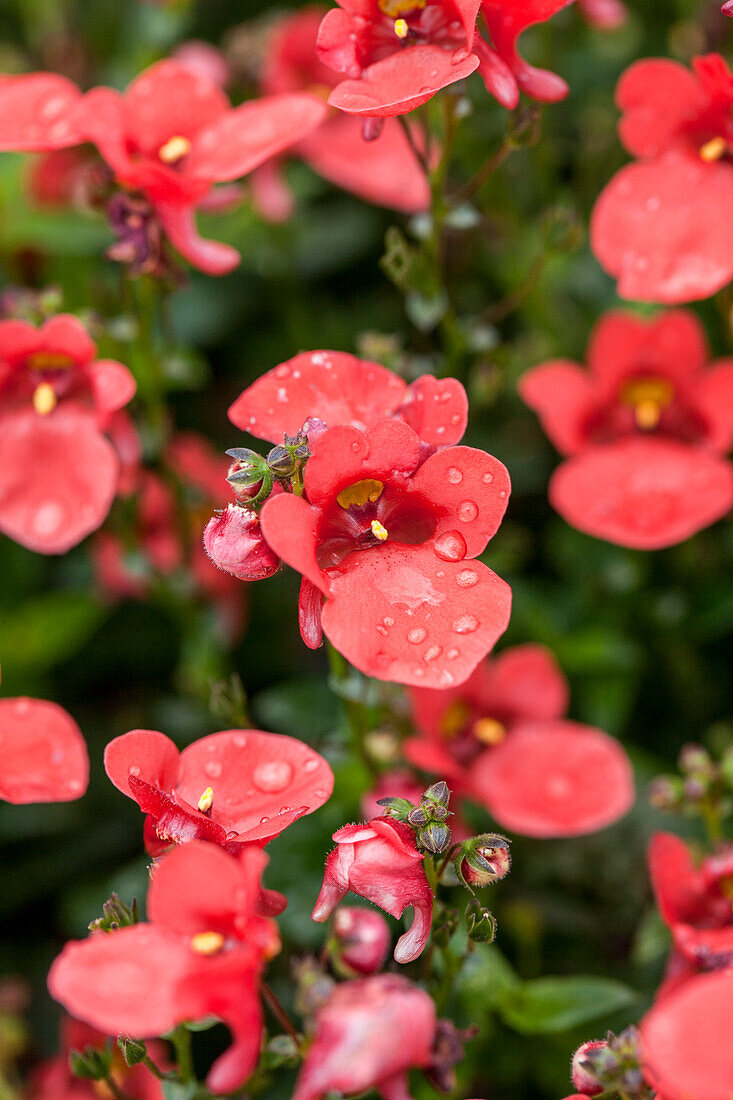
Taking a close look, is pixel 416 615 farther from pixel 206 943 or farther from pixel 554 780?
pixel 554 780

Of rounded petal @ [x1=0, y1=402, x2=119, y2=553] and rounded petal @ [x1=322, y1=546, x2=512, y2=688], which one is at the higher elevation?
rounded petal @ [x1=322, y1=546, x2=512, y2=688]

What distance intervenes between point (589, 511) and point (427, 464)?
0.66 meters

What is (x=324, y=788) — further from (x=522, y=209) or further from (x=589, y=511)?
(x=522, y=209)

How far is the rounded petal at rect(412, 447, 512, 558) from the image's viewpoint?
1132 millimetres

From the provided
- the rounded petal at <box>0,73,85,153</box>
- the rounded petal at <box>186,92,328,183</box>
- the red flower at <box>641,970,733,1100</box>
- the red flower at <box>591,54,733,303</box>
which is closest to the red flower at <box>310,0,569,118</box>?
the rounded petal at <box>186,92,328,183</box>

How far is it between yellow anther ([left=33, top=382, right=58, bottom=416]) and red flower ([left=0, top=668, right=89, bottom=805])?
1.41 ft

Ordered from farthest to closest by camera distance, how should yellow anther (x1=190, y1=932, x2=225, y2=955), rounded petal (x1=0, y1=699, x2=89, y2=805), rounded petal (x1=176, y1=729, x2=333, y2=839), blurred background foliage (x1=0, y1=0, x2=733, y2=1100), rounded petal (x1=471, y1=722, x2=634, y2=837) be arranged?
blurred background foliage (x1=0, y1=0, x2=733, y2=1100) < rounded petal (x1=471, y1=722, x2=634, y2=837) < rounded petal (x1=0, y1=699, x2=89, y2=805) < rounded petal (x1=176, y1=729, x2=333, y2=839) < yellow anther (x1=190, y1=932, x2=225, y2=955)

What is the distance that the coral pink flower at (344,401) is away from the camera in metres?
1.22

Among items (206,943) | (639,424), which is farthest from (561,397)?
(206,943)

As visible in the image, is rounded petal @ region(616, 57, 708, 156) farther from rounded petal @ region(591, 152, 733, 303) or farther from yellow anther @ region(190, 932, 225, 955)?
yellow anther @ region(190, 932, 225, 955)

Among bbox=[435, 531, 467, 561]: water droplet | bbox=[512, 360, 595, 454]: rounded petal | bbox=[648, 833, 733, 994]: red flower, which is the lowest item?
bbox=[648, 833, 733, 994]: red flower

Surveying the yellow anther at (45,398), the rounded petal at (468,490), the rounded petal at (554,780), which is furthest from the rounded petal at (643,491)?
the yellow anther at (45,398)

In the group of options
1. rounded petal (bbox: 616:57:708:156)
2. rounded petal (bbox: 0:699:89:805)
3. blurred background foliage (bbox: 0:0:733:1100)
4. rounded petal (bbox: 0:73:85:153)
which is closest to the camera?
rounded petal (bbox: 0:699:89:805)

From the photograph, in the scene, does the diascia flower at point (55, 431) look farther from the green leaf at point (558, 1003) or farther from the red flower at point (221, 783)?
the green leaf at point (558, 1003)
